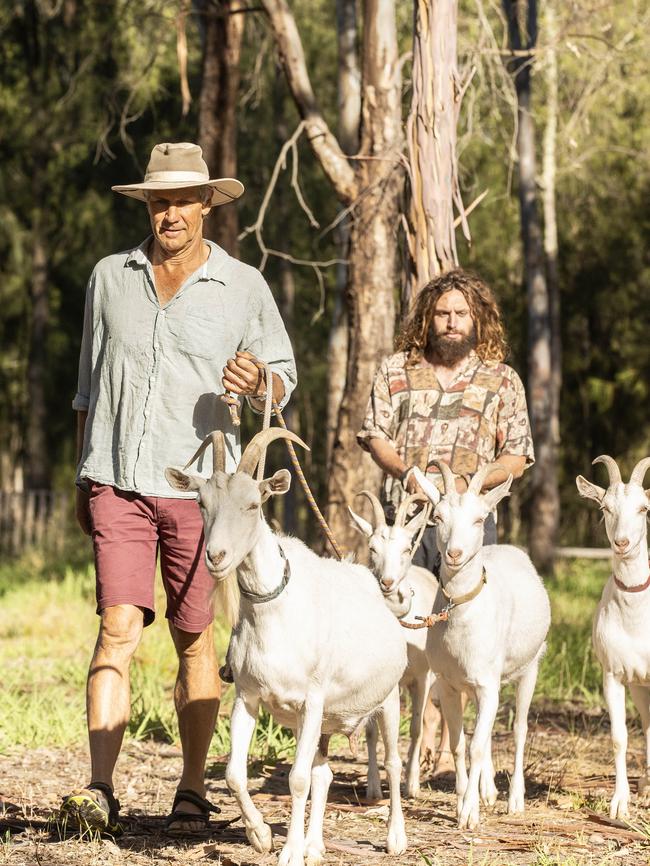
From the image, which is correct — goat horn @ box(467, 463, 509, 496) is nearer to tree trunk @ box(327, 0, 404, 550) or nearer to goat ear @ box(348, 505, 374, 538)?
goat ear @ box(348, 505, 374, 538)

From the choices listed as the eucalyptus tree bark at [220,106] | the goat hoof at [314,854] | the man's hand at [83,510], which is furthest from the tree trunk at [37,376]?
the goat hoof at [314,854]

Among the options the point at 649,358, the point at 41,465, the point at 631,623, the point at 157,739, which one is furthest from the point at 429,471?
the point at 649,358

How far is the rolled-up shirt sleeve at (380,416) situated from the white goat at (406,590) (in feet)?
1.55

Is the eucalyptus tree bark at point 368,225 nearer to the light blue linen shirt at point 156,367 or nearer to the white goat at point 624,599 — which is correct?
the white goat at point 624,599

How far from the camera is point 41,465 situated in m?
25.1

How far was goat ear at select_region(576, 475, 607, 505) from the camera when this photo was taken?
6.23 meters

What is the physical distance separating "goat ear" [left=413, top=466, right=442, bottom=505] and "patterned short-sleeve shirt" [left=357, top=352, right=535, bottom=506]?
63 centimetres

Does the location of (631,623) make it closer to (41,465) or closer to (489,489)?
(489,489)

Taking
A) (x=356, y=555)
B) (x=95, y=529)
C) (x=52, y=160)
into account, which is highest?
(x=52, y=160)

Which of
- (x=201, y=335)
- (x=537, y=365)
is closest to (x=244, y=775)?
(x=201, y=335)

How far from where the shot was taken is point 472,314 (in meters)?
6.67

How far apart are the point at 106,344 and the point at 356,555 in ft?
15.6

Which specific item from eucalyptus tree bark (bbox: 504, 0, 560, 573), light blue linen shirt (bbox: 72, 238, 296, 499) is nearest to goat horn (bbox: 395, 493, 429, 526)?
light blue linen shirt (bbox: 72, 238, 296, 499)

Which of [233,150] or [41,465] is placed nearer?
[233,150]
